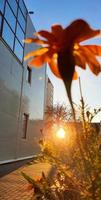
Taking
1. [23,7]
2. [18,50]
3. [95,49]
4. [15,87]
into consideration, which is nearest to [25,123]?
[15,87]

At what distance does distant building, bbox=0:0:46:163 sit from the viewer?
13914mm

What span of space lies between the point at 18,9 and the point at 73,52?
16.2 meters

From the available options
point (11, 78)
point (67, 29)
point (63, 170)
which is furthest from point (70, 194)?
point (11, 78)

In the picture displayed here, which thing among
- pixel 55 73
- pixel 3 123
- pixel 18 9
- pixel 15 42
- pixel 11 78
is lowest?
pixel 55 73

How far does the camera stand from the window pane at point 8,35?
13.7 metres

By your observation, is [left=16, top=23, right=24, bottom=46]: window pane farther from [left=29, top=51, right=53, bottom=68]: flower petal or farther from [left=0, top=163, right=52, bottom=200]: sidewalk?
[left=29, top=51, right=53, bottom=68]: flower petal

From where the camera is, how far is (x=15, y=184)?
8805mm

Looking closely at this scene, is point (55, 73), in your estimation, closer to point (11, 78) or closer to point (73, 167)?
point (73, 167)

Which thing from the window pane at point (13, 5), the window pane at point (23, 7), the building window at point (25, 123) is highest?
the window pane at point (23, 7)

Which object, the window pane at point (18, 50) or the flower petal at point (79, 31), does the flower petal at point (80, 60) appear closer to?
the flower petal at point (79, 31)

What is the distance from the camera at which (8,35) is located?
14359 millimetres

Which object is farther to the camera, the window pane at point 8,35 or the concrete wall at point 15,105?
the concrete wall at point 15,105

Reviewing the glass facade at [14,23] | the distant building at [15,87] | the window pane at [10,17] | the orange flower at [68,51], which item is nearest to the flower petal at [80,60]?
the orange flower at [68,51]

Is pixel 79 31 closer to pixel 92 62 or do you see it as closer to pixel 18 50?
pixel 92 62
